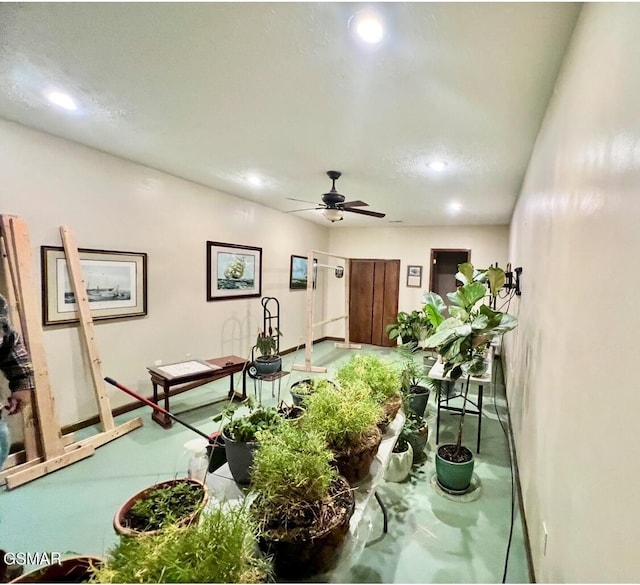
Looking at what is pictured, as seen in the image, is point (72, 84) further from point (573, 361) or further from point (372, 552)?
point (372, 552)

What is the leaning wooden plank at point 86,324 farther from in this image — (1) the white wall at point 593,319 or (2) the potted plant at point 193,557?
(1) the white wall at point 593,319

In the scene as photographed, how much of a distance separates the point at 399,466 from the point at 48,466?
2671 mm

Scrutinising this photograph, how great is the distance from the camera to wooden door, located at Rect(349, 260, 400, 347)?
7379mm

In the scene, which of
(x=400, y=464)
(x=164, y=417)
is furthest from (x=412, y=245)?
(x=164, y=417)

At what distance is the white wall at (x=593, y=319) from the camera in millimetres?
782

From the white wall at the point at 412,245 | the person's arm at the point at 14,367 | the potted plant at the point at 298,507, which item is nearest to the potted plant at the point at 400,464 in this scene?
the potted plant at the point at 298,507

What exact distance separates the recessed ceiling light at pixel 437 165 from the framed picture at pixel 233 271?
2931mm

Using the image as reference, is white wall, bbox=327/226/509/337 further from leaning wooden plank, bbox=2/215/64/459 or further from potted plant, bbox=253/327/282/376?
leaning wooden plank, bbox=2/215/64/459

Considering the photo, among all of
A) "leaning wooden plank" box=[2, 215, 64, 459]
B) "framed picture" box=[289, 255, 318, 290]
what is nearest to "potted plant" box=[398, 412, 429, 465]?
"leaning wooden plank" box=[2, 215, 64, 459]

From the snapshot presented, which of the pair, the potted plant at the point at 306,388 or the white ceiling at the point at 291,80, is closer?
the white ceiling at the point at 291,80

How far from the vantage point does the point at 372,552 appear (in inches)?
75.9

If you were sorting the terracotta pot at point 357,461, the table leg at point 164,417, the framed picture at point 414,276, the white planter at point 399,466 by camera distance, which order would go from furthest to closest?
the framed picture at point 414,276 → the table leg at point 164,417 → the white planter at point 399,466 → the terracotta pot at point 357,461

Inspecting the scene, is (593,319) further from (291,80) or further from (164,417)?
(164,417)

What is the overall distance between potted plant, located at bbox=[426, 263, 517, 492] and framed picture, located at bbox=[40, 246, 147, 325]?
3.06m
